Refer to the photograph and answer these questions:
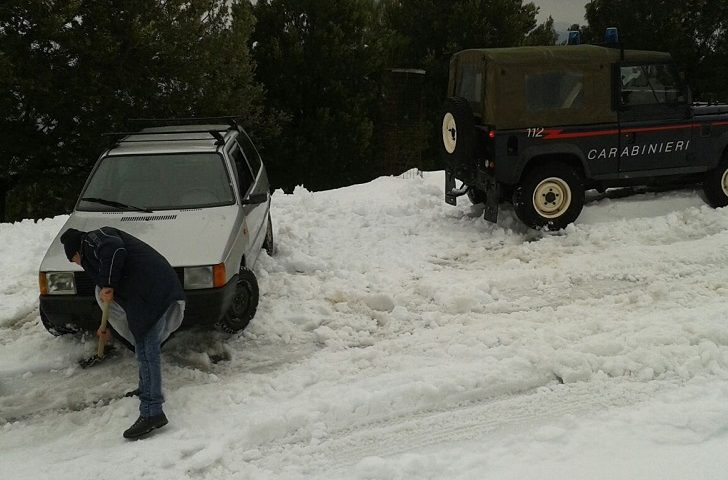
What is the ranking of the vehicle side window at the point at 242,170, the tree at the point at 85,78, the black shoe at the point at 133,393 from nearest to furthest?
the black shoe at the point at 133,393 → the vehicle side window at the point at 242,170 → the tree at the point at 85,78

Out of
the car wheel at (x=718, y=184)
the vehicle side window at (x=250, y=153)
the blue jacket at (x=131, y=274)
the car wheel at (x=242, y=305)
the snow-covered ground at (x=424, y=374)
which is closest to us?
the snow-covered ground at (x=424, y=374)

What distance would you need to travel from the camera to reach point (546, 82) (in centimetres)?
815

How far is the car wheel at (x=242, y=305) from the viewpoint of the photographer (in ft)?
19.0

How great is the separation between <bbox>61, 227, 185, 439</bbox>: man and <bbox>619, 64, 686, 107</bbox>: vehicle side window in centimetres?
649

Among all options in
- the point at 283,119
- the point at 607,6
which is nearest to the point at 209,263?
the point at 283,119

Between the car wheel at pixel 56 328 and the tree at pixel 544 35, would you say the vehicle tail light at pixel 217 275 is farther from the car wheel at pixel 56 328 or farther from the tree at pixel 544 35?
the tree at pixel 544 35

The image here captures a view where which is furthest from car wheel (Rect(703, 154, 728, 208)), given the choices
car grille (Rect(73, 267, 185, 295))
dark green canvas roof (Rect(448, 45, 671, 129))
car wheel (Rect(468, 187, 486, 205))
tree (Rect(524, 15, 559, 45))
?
tree (Rect(524, 15, 559, 45))

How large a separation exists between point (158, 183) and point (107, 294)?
2.28 meters

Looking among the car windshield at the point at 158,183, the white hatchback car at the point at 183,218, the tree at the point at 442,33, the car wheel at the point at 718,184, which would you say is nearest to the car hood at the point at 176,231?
the white hatchback car at the point at 183,218

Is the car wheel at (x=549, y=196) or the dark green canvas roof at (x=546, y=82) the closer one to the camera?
the dark green canvas roof at (x=546, y=82)

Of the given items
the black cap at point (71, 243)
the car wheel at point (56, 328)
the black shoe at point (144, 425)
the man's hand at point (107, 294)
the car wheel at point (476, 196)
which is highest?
the black cap at point (71, 243)

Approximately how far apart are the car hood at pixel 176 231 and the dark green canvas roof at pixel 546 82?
151 inches

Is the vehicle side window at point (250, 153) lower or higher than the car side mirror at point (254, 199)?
higher

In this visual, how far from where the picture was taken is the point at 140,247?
442 cm
